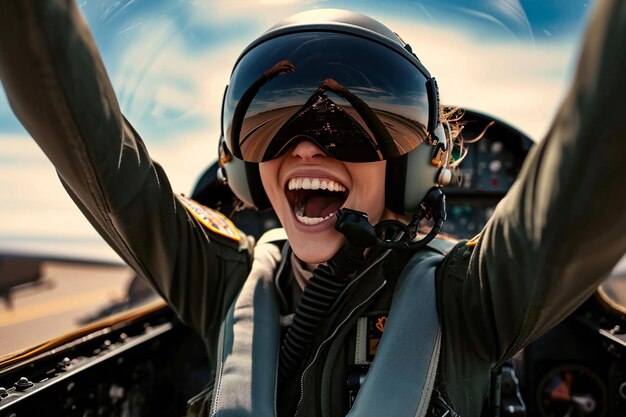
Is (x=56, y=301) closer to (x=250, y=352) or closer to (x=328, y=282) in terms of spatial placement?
(x=250, y=352)

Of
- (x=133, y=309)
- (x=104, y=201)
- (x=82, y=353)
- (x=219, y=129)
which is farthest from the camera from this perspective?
(x=133, y=309)

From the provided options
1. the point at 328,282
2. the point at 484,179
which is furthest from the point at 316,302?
the point at 484,179

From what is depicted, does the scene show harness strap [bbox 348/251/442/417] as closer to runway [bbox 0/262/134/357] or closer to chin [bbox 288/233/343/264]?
chin [bbox 288/233/343/264]

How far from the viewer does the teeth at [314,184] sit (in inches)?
48.0

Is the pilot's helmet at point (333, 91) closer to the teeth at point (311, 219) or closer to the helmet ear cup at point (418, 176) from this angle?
the helmet ear cup at point (418, 176)

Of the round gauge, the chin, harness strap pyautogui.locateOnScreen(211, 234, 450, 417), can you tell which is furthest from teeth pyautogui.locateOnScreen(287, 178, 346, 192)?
the round gauge

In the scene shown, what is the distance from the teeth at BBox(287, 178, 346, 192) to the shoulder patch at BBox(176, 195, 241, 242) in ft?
0.92

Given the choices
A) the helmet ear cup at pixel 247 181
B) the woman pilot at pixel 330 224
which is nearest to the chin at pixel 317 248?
the woman pilot at pixel 330 224

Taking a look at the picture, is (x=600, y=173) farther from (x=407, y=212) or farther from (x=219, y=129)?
(x=219, y=129)

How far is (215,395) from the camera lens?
124 centimetres

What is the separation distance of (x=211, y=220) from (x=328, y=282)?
373 millimetres

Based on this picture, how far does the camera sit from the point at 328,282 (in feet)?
4.24

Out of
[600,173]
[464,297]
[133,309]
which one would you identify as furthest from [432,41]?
[133,309]

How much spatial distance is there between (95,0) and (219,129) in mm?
402
